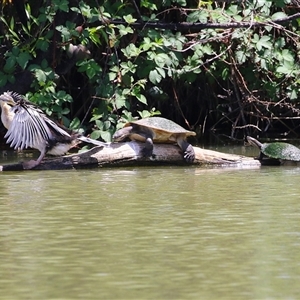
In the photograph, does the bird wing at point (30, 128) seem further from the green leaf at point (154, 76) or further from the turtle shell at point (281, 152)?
the turtle shell at point (281, 152)

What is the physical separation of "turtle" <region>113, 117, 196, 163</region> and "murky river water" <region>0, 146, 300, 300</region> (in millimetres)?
727

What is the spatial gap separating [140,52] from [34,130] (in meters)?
1.46

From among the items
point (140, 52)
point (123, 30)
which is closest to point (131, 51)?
point (140, 52)

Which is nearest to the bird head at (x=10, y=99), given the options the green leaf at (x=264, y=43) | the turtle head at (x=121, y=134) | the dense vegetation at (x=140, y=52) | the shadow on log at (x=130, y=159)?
the dense vegetation at (x=140, y=52)

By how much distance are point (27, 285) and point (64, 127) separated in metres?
4.32

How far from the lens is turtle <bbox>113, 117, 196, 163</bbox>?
764cm

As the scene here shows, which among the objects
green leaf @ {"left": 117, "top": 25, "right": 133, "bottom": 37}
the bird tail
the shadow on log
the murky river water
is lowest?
the murky river water

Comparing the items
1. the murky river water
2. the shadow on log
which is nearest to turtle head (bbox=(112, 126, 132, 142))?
the shadow on log

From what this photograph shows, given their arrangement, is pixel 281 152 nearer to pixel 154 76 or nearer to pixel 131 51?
pixel 154 76

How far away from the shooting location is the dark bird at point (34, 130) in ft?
25.0

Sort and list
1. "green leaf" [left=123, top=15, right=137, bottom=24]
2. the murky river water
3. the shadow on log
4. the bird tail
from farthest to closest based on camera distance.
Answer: "green leaf" [left=123, top=15, right=137, bottom=24], the bird tail, the shadow on log, the murky river water

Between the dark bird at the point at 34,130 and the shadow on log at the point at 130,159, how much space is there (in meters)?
0.12

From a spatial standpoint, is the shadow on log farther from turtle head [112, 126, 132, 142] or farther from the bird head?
the bird head

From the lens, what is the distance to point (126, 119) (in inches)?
326
